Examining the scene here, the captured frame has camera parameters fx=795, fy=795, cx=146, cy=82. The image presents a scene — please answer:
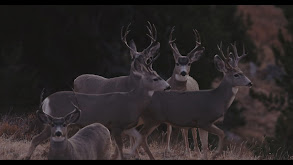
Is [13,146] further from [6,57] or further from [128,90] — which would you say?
[6,57]

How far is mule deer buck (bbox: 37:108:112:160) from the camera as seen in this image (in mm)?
10664

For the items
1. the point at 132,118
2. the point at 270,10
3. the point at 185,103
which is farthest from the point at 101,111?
the point at 270,10

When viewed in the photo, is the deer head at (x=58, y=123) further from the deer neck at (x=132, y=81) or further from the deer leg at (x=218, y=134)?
the deer leg at (x=218, y=134)

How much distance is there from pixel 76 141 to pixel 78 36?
39.5 feet

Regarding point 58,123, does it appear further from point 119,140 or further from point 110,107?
point 110,107

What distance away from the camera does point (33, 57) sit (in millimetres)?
23031

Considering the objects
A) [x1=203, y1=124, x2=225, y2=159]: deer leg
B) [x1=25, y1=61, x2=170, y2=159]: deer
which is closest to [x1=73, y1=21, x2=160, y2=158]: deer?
[x1=25, y1=61, x2=170, y2=159]: deer

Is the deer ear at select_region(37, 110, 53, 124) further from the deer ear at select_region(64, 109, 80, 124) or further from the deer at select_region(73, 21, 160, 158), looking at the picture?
the deer at select_region(73, 21, 160, 158)

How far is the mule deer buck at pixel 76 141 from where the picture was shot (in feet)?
35.0

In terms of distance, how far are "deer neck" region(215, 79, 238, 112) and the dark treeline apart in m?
9.26

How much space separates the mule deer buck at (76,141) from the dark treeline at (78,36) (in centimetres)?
1024

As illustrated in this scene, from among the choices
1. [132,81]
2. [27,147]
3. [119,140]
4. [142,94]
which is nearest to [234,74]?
[142,94]

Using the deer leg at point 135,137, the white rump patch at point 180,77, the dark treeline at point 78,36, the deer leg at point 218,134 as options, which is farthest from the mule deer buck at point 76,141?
the dark treeline at point 78,36

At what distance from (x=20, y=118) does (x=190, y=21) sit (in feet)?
28.7
